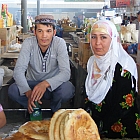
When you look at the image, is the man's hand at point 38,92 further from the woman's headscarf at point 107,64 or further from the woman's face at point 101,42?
the woman's face at point 101,42

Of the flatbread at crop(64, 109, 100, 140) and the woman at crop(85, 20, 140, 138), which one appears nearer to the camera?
the flatbread at crop(64, 109, 100, 140)

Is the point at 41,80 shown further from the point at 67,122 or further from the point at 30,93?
the point at 67,122

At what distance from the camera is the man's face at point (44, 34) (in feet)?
8.27

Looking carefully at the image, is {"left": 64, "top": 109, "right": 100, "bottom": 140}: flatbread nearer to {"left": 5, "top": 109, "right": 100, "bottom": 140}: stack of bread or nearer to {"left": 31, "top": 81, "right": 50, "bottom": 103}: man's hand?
{"left": 5, "top": 109, "right": 100, "bottom": 140}: stack of bread

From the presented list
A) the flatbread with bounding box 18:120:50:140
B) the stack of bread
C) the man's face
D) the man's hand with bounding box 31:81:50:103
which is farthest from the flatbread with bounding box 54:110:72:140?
the man's face

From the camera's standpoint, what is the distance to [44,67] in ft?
8.71

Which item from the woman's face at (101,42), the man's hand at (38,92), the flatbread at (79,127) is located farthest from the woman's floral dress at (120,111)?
the flatbread at (79,127)

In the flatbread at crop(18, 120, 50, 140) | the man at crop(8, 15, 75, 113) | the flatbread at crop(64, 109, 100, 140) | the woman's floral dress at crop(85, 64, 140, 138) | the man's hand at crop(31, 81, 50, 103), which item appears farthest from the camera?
the man at crop(8, 15, 75, 113)

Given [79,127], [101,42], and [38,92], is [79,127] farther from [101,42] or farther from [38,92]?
[38,92]

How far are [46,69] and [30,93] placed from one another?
14.0 inches

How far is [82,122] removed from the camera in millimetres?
1282

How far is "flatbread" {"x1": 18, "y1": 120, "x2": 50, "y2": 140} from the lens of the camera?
1409mm

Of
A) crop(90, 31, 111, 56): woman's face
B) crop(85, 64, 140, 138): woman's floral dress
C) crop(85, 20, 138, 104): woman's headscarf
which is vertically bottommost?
crop(85, 64, 140, 138): woman's floral dress

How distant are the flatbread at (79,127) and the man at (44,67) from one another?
1187 millimetres
